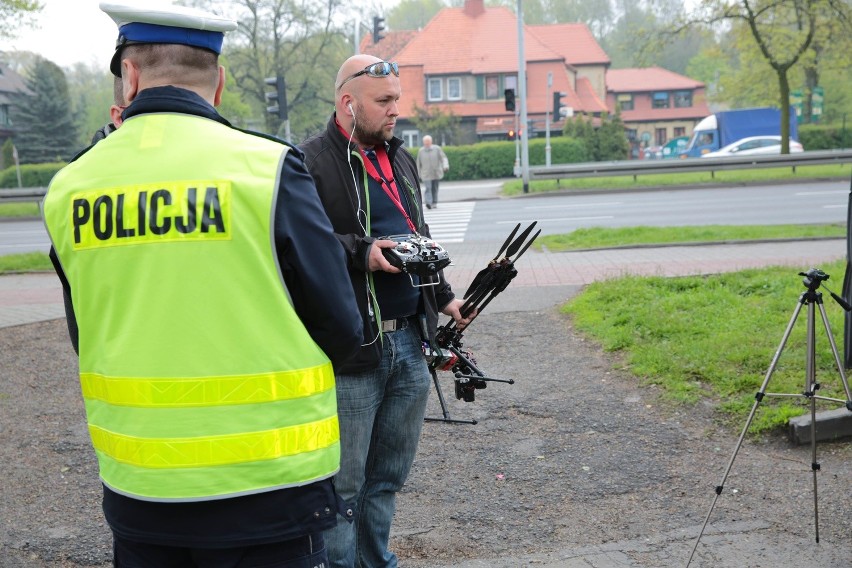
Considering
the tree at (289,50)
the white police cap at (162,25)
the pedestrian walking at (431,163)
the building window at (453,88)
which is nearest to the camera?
the white police cap at (162,25)

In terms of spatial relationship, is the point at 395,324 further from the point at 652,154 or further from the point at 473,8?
the point at 652,154

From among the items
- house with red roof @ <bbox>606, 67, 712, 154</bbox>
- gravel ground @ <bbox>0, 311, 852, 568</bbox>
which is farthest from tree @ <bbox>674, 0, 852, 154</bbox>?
house with red roof @ <bbox>606, 67, 712, 154</bbox>

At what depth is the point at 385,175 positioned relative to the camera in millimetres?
3447

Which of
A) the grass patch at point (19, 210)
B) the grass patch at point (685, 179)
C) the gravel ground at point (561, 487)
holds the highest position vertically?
the grass patch at point (685, 179)

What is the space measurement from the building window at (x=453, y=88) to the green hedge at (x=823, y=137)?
23.2 metres

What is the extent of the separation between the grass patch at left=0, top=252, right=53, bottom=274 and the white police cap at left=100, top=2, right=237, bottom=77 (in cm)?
1366

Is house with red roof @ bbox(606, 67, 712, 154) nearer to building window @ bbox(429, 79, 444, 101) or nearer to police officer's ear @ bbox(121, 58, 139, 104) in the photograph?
building window @ bbox(429, 79, 444, 101)

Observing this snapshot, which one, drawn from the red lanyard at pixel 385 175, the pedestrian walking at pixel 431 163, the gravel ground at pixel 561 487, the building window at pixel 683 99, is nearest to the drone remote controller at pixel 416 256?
the red lanyard at pixel 385 175

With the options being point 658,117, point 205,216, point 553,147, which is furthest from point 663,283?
point 658,117

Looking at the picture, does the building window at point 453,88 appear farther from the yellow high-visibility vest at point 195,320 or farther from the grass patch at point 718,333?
the yellow high-visibility vest at point 195,320

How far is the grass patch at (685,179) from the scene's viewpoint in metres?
27.0

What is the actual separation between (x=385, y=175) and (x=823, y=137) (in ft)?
152

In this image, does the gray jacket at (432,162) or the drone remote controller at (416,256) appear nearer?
the drone remote controller at (416,256)

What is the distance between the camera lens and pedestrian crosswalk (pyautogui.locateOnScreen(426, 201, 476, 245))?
18356 millimetres
